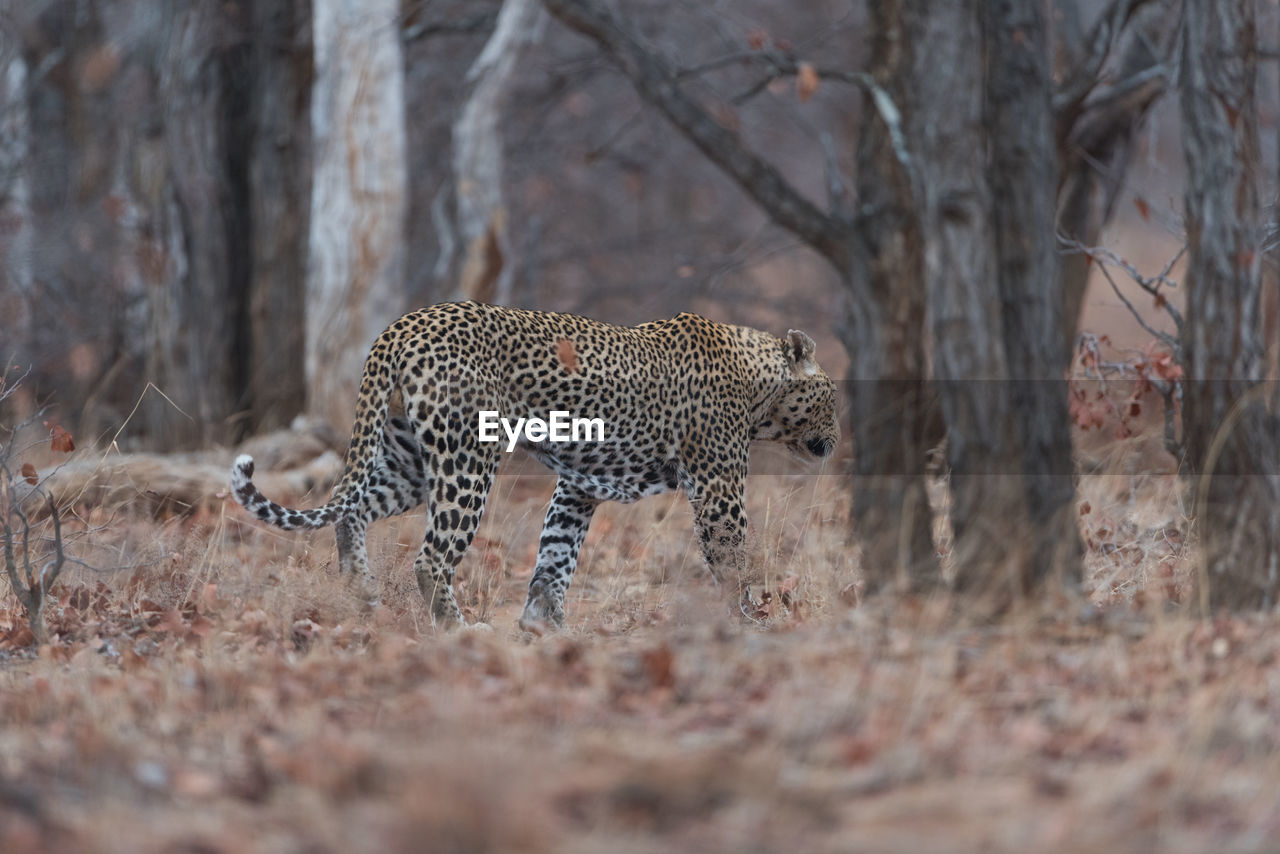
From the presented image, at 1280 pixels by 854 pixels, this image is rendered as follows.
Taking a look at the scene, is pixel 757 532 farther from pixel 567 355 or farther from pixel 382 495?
pixel 382 495

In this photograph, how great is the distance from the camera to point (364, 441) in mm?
7465

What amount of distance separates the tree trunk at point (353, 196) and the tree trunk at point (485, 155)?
653 millimetres

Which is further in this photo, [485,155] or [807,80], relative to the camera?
[485,155]

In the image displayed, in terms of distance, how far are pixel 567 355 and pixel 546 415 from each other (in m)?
0.33

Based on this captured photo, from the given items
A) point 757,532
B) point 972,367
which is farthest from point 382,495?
point 972,367

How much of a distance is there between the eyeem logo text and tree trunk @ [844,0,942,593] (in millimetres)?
1362

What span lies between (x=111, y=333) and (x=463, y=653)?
1197 cm

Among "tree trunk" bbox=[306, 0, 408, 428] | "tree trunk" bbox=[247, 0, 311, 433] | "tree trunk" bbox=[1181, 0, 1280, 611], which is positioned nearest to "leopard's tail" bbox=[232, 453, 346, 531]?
"tree trunk" bbox=[1181, 0, 1280, 611]

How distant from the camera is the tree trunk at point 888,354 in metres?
6.91

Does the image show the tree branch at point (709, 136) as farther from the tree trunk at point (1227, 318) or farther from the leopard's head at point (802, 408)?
the tree trunk at point (1227, 318)

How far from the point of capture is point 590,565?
9.45 meters

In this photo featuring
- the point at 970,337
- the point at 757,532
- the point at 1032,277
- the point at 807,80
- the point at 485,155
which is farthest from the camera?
the point at 485,155

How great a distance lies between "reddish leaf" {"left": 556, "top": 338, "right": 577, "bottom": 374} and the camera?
7551 mm

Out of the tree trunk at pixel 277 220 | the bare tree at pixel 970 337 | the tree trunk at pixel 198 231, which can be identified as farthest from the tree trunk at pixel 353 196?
the bare tree at pixel 970 337
